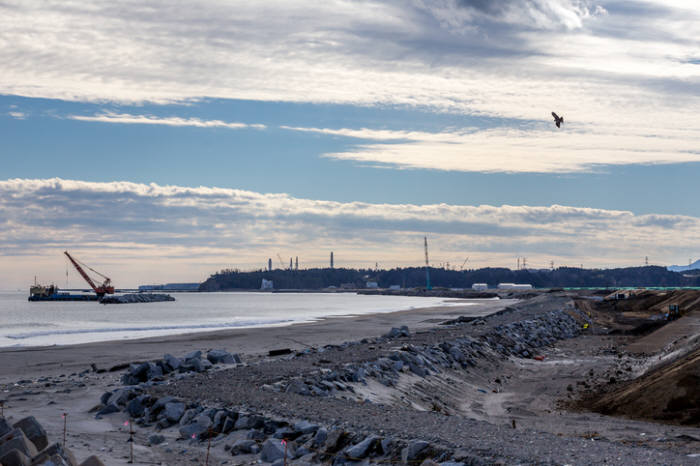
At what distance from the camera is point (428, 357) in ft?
82.4

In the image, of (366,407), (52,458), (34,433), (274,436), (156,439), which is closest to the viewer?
(52,458)

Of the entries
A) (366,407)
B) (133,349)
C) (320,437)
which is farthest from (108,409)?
(133,349)

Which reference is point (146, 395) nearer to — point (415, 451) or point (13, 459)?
point (13, 459)

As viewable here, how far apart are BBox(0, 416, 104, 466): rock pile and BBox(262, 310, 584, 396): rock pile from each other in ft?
21.4

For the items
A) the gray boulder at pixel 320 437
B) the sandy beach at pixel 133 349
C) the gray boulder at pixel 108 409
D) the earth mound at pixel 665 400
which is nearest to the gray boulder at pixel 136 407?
the gray boulder at pixel 108 409

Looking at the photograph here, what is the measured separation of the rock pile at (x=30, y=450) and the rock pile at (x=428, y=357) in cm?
651

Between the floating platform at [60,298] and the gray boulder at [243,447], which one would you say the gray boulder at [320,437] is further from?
the floating platform at [60,298]

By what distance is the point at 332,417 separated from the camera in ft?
44.6

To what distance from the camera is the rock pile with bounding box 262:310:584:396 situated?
18.2 meters

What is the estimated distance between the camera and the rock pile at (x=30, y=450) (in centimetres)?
1012

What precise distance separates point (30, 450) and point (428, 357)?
16410mm

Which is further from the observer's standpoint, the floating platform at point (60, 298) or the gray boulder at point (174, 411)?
the floating platform at point (60, 298)

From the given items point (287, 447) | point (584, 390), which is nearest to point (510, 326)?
point (584, 390)

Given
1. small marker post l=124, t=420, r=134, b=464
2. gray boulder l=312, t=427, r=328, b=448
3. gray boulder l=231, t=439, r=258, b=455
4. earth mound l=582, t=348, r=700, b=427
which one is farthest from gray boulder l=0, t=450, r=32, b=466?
earth mound l=582, t=348, r=700, b=427
